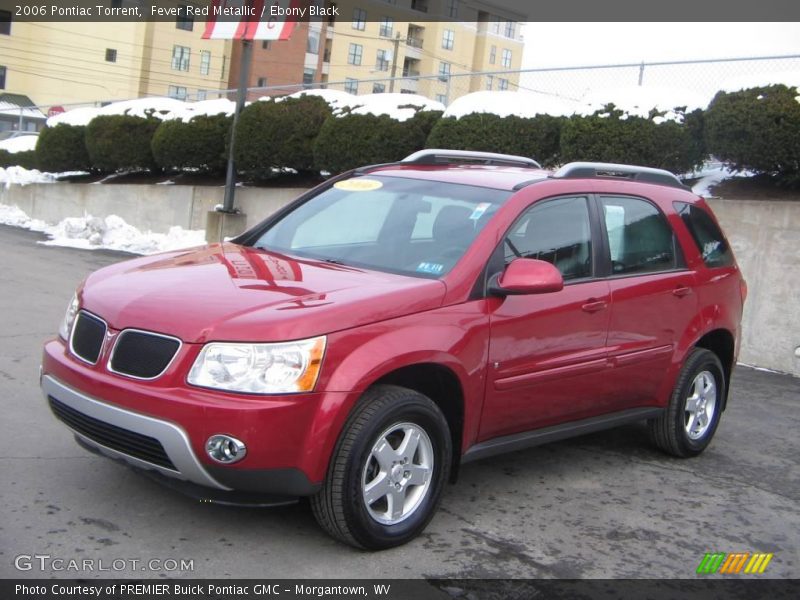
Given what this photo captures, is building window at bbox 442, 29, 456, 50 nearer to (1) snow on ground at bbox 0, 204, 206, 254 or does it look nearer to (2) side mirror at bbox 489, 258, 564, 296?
(1) snow on ground at bbox 0, 204, 206, 254

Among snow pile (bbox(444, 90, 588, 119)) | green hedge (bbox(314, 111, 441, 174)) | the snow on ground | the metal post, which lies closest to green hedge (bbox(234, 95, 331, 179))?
the metal post

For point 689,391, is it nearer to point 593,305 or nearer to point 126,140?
point 593,305

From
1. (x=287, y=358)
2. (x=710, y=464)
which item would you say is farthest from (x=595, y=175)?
(x=287, y=358)

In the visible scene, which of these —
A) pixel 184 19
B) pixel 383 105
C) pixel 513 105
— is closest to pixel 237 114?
pixel 383 105

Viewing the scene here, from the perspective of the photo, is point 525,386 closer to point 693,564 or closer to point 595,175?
point 693,564

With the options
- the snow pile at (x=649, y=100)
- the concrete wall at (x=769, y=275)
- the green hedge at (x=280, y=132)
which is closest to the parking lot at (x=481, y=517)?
the concrete wall at (x=769, y=275)

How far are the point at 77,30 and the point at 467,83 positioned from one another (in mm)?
54705

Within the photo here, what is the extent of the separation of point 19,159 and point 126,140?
6.58m

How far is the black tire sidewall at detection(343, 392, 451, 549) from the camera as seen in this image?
388 centimetres

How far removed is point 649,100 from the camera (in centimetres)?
1106

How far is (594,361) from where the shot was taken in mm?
5109

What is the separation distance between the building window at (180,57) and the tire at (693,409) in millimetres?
62002

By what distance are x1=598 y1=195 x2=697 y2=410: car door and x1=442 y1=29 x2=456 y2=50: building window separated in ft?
238

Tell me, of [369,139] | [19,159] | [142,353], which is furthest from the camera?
[19,159]
